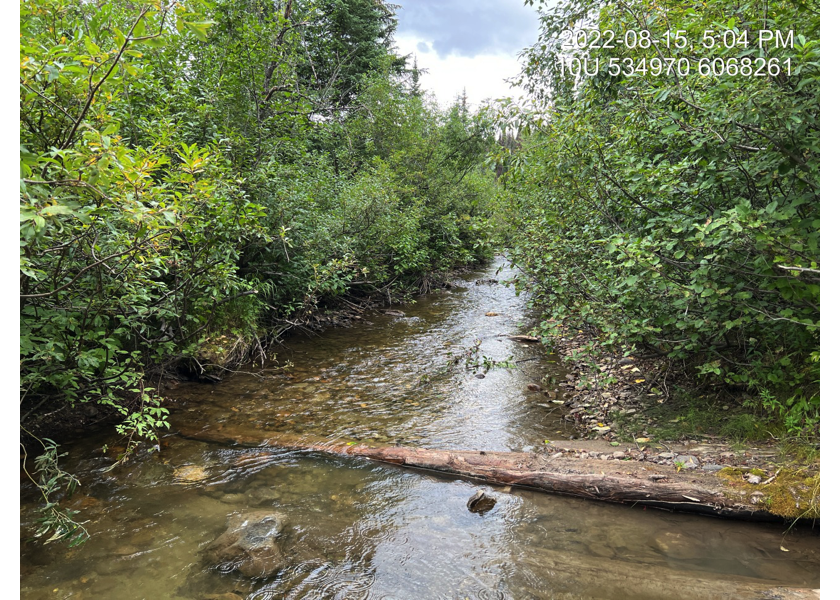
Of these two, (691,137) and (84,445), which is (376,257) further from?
(691,137)

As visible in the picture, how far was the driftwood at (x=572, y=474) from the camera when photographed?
13.5ft

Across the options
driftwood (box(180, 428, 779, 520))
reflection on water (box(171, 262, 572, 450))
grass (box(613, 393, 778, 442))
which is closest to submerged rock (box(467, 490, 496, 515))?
driftwood (box(180, 428, 779, 520))

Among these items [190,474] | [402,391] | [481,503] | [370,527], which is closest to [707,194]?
[481,503]

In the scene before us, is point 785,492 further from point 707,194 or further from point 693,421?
point 707,194

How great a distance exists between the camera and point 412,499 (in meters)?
4.79

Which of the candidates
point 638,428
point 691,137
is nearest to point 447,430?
point 638,428

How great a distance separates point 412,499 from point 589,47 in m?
6.13

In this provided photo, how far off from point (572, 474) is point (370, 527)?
2.16m

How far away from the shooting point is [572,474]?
4.70 m

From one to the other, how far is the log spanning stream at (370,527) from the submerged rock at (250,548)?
0.03 metres

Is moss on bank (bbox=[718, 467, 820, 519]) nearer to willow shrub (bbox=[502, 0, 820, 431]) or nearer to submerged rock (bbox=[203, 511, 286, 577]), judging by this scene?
willow shrub (bbox=[502, 0, 820, 431])

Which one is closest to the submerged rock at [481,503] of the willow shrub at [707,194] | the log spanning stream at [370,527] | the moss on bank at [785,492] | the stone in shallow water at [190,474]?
the log spanning stream at [370,527]

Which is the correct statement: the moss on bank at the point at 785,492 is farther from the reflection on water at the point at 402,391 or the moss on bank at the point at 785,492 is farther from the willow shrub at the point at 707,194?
the reflection on water at the point at 402,391

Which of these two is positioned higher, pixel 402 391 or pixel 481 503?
pixel 402 391
